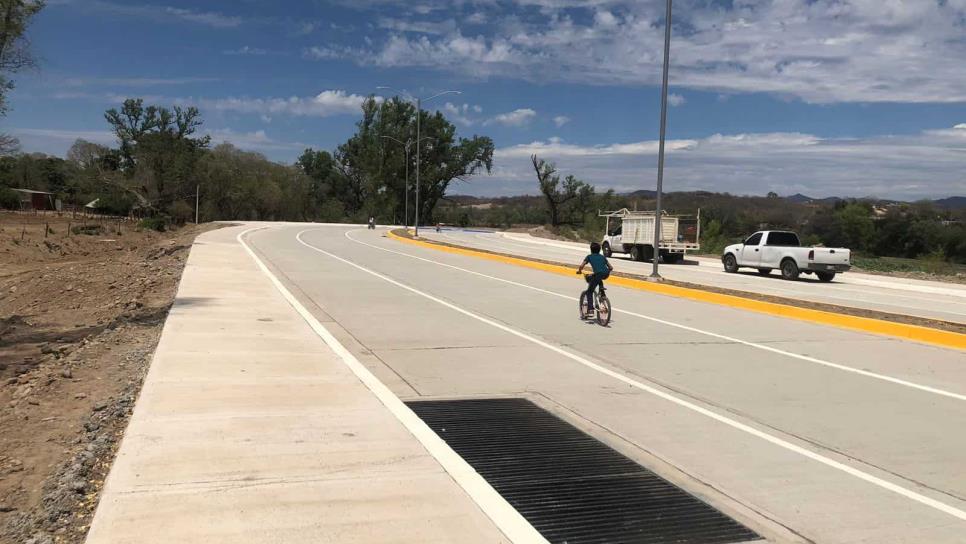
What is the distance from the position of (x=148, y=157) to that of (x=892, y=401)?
99.4 metres

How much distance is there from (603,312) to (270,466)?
8963 mm

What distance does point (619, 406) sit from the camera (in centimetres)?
748

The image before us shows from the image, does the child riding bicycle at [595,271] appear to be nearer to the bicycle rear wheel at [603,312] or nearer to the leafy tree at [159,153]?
the bicycle rear wheel at [603,312]

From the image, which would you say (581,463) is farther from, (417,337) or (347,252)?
(347,252)

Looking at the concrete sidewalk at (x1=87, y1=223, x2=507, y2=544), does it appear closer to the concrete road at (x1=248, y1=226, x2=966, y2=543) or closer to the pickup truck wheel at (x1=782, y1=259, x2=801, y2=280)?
the concrete road at (x1=248, y1=226, x2=966, y2=543)

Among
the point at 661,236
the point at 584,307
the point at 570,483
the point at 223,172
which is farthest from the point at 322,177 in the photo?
the point at 570,483

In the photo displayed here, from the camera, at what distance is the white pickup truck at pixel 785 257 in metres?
26.7

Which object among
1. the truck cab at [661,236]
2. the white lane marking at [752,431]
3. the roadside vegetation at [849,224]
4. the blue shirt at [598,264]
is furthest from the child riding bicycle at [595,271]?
the roadside vegetation at [849,224]

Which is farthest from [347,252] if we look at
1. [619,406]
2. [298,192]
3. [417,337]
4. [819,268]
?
[298,192]

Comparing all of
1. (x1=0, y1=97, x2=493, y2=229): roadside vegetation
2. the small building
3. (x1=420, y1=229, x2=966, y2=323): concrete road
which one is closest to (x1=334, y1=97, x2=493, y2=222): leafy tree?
(x1=0, y1=97, x2=493, y2=229): roadside vegetation

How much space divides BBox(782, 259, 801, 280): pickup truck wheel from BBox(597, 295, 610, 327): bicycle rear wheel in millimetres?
17346

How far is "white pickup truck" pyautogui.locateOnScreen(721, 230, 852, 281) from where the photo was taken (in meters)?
26.7

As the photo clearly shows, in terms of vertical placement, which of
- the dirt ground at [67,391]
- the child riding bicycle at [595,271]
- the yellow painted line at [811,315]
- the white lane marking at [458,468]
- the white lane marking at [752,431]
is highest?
the child riding bicycle at [595,271]

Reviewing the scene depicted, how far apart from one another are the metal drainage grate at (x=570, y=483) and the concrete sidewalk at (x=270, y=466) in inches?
18.4
